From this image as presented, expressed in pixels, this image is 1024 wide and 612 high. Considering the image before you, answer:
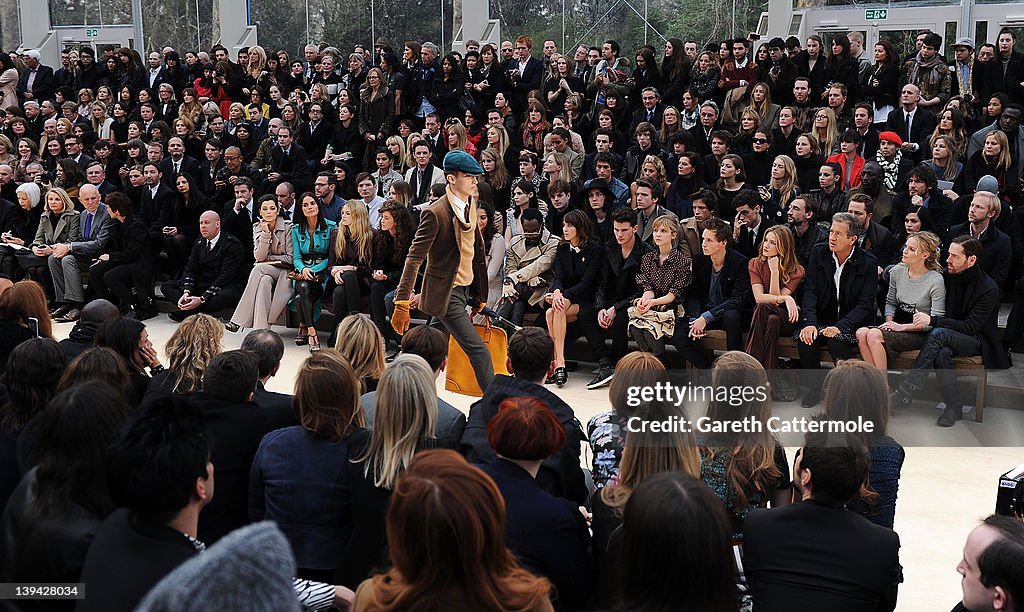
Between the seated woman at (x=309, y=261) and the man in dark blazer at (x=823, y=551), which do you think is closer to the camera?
the man in dark blazer at (x=823, y=551)

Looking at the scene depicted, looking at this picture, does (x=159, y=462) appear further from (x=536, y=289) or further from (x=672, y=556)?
(x=536, y=289)

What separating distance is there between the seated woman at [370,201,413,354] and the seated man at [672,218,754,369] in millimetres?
2429

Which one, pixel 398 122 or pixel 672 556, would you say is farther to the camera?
pixel 398 122

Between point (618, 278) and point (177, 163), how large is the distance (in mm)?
5881

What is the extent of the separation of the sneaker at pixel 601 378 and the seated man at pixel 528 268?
2.43ft

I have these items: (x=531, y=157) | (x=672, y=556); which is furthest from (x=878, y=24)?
(x=672, y=556)

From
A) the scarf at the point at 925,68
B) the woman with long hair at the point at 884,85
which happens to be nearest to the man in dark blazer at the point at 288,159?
the woman with long hair at the point at 884,85

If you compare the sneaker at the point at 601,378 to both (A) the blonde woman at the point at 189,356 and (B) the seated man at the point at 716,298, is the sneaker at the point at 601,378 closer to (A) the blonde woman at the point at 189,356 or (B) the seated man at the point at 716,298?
(B) the seated man at the point at 716,298

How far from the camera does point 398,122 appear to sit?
11.8 meters

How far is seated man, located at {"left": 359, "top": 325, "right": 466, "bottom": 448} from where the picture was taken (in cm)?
355

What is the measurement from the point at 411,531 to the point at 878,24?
1301cm

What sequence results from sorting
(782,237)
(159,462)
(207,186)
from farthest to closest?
(207,186), (782,237), (159,462)

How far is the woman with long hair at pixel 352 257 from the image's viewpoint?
8414 mm

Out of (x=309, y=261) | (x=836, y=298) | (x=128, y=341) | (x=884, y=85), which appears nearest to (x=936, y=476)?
(x=836, y=298)
